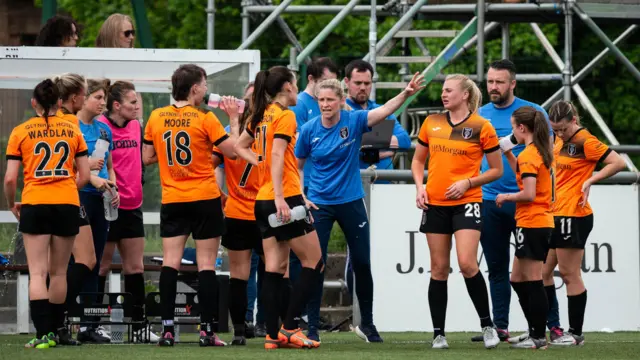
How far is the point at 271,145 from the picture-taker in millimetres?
9703

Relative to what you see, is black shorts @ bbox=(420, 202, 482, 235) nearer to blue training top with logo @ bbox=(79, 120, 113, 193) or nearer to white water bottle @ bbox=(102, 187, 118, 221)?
white water bottle @ bbox=(102, 187, 118, 221)

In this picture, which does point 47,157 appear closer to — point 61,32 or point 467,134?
point 61,32

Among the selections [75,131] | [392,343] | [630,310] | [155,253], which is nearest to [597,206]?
[630,310]

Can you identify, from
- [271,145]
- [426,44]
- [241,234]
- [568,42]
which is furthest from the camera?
[426,44]

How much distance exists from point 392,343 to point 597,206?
A: 3148mm

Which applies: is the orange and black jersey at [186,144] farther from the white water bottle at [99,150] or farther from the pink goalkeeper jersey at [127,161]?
the pink goalkeeper jersey at [127,161]

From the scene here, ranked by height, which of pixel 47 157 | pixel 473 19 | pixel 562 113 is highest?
pixel 473 19

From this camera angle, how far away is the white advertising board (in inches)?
499

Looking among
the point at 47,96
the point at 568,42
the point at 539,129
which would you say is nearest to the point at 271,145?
the point at 47,96

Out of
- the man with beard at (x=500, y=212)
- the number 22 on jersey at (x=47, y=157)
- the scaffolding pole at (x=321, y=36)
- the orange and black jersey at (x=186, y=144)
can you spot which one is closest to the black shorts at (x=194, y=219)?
the orange and black jersey at (x=186, y=144)

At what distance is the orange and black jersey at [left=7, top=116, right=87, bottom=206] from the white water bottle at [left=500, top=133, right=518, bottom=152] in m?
3.09

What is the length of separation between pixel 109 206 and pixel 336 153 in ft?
5.74

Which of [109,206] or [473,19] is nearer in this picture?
[109,206]

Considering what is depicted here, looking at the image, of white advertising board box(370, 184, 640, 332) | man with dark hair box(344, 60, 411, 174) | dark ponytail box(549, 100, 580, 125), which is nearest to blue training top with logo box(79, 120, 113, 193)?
man with dark hair box(344, 60, 411, 174)
